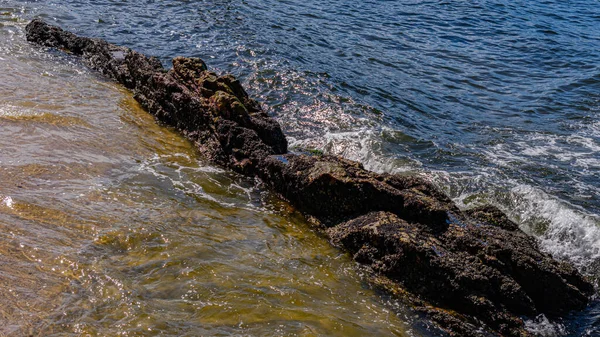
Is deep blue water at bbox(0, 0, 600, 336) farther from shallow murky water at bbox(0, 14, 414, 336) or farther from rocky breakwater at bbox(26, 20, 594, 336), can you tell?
shallow murky water at bbox(0, 14, 414, 336)

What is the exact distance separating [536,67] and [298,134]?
10179 mm

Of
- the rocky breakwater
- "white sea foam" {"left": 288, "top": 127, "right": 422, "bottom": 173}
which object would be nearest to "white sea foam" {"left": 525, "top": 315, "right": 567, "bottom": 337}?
the rocky breakwater

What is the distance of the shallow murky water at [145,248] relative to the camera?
14.4 ft

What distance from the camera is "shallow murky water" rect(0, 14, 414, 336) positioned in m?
4.38

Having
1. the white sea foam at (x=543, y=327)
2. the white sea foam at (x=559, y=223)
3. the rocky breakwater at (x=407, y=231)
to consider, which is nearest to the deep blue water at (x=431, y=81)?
the white sea foam at (x=559, y=223)

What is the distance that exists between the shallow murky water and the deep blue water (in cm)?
303

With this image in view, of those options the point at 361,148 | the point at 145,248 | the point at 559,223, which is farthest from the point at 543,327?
the point at 361,148

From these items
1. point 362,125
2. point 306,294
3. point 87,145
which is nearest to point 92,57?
point 87,145

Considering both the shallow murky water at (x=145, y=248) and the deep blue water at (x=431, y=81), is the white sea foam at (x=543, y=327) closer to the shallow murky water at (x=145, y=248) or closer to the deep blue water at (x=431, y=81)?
the deep blue water at (x=431, y=81)

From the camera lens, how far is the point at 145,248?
5.37 meters

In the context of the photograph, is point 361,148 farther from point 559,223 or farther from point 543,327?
point 543,327

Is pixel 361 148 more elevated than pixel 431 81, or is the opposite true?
pixel 431 81

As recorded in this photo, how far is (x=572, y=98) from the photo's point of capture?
45.9 ft

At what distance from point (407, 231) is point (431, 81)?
921 cm
